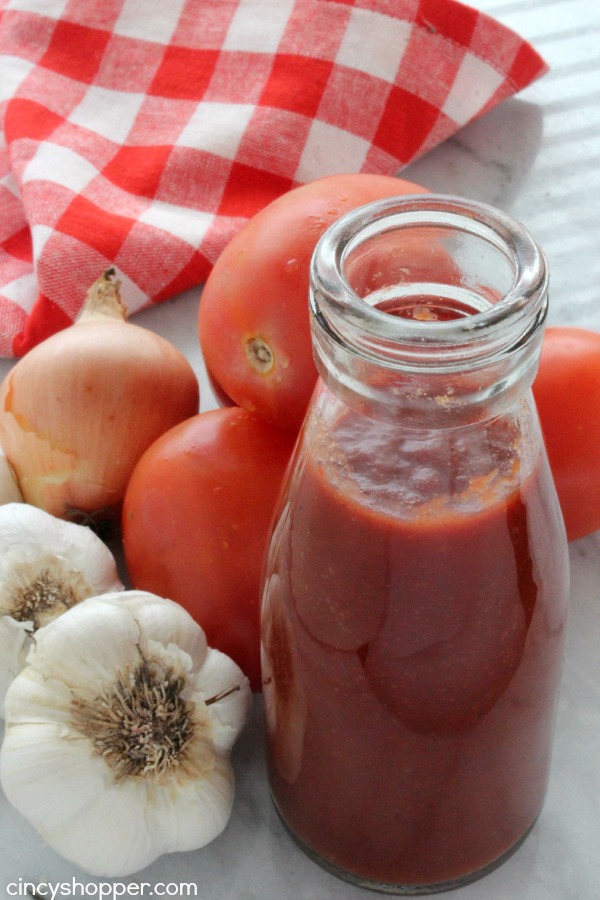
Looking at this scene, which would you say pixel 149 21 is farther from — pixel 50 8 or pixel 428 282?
pixel 428 282

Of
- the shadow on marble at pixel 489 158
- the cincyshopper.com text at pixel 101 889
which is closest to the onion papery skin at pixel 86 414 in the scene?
the cincyshopper.com text at pixel 101 889

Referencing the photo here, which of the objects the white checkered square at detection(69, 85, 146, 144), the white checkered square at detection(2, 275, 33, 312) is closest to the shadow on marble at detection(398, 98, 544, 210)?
the white checkered square at detection(69, 85, 146, 144)

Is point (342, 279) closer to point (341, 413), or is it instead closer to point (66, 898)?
point (341, 413)

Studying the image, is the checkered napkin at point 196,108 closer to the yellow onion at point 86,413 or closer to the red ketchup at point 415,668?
the yellow onion at point 86,413

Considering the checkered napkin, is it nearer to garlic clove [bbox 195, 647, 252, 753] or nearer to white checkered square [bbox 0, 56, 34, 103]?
white checkered square [bbox 0, 56, 34, 103]

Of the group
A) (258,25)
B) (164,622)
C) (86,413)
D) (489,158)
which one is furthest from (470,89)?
(164,622)

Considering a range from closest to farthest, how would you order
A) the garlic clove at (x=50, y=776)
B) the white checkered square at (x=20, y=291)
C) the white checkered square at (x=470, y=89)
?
the garlic clove at (x=50, y=776)
the white checkered square at (x=20, y=291)
the white checkered square at (x=470, y=89)

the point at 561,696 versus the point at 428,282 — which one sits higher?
the point at 428,282
